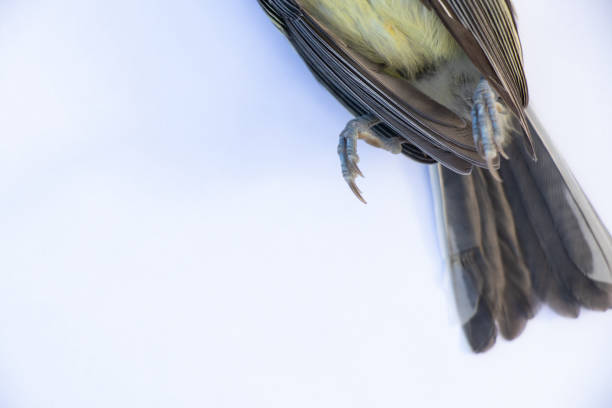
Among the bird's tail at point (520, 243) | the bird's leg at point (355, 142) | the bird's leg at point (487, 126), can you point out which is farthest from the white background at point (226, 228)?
the bird's leg at point (487, 126)

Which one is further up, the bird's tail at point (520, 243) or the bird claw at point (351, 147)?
the bird claw at point (351, 147)

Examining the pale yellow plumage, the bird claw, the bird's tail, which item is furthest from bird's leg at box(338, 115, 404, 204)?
the bird's tail

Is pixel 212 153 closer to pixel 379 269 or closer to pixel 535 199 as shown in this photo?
pixel 379 269

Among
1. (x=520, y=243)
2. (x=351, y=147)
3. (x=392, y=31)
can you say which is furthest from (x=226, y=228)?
(x=520, y=243)

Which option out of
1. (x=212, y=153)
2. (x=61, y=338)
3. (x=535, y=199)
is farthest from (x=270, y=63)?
(x=61, y=338)

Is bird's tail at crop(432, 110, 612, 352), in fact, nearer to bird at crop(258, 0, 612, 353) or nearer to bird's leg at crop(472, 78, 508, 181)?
bird at crop(258, 0, 612, 353)

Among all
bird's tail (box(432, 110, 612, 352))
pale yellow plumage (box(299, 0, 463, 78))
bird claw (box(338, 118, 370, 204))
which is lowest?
bird's tail (box(432, 110, 612, 352))

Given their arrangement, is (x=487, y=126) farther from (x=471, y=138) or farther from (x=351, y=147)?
(x=351, y=147)

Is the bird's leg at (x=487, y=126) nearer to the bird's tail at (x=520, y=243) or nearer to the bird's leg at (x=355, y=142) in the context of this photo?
the bird's leg at (x=355, y=142)
